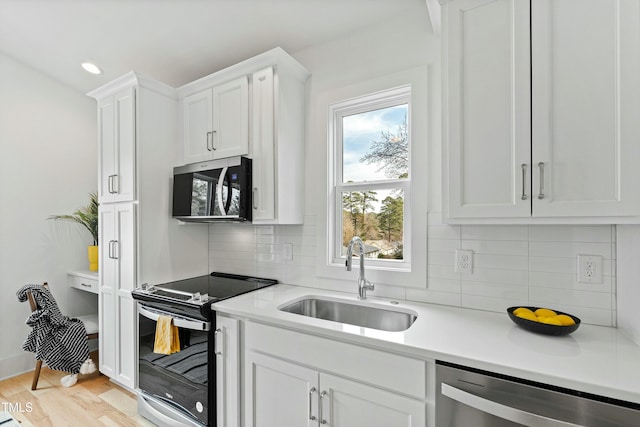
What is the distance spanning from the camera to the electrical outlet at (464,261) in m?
1.65

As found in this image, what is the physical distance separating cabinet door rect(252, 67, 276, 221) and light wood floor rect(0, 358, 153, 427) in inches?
65.5

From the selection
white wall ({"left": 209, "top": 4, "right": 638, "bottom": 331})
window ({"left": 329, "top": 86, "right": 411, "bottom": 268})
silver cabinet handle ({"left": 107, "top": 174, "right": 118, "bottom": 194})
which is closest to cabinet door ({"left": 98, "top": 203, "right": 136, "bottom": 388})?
silver cabinet handle ({"left": 107, "top": 174, "right": 118, "bottom": 194})

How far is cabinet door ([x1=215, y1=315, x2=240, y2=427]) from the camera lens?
168cm

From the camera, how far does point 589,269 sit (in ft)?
4.59

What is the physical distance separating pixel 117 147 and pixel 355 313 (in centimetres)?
210

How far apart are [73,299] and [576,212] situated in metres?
4.10

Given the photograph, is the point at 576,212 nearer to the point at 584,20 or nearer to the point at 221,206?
the point at 584,20

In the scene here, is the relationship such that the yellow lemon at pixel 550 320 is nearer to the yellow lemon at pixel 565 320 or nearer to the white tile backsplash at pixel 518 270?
the yellow lemon at pixel 565 320

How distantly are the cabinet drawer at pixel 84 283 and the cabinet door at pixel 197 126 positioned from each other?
1523mm

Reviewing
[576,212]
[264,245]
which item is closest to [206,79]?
[264,245]

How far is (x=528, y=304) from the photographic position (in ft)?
5.00

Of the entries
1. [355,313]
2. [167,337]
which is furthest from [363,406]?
[167,337]

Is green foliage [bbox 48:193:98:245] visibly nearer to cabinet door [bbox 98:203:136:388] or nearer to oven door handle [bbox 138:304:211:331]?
cabinet door [bbox 98:203:136:388]

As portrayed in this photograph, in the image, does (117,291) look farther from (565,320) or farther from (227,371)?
(565,320)
